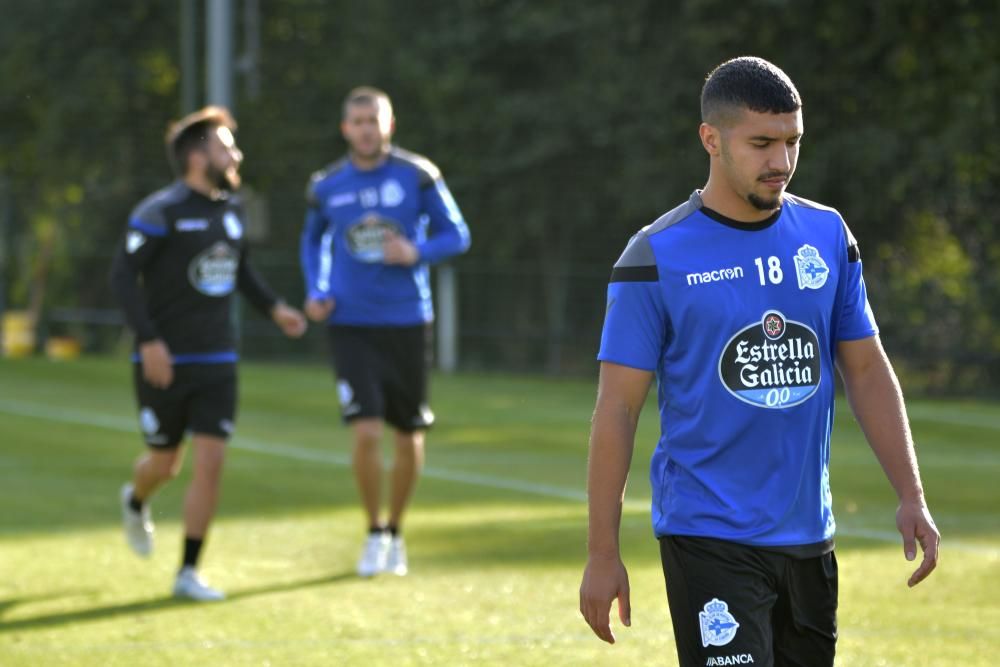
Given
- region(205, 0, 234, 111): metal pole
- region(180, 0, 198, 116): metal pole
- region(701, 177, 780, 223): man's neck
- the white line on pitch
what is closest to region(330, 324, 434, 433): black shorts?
the white line on pitch

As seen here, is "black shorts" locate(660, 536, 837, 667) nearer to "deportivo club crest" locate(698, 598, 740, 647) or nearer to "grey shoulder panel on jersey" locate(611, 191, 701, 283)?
"deportivo club crest" locate(698, 598, 740, 647)

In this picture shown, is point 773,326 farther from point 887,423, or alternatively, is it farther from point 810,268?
point 887,423

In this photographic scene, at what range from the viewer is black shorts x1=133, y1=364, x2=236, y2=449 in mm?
8375

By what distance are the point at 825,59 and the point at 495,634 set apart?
51.4ft

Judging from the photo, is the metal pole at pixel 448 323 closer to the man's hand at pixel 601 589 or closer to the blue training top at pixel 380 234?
the blue training top at pixel 380 234

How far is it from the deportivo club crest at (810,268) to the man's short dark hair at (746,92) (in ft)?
1.17

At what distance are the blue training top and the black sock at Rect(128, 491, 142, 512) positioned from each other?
1346 mm

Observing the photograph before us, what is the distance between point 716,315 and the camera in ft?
14.0

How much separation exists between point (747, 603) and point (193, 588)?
4.34m

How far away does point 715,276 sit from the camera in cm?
428

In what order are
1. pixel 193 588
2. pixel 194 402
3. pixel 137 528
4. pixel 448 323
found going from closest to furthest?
pixel 193 588
pixel 194 402
pixel 137 528
pixel 448 323

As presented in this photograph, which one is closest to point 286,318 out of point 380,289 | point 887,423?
point 380,289

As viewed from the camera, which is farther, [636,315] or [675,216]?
[675,216]

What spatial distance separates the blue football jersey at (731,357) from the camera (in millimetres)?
4273
